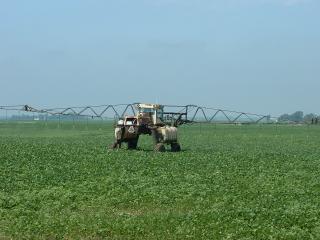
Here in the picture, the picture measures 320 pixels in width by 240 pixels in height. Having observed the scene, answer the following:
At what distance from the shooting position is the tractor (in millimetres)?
34625

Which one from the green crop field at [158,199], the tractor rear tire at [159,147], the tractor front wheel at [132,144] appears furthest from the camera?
the tractor front wheel at [132,144]

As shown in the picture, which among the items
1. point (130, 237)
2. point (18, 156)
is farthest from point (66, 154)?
point (130, 237)

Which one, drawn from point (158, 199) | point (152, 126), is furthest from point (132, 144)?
point (158, 199)

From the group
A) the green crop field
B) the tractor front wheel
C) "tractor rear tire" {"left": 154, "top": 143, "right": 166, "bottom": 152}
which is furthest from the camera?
the tractor front wheel

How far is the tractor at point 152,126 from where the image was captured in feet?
114

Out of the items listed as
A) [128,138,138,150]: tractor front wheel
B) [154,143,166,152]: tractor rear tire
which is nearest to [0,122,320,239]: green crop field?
[154,143,166,152]: tractor rear tire

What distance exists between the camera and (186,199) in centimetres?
1673

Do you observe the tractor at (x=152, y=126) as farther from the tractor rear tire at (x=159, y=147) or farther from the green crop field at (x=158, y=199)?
the green crop field at (x=158, y=199)

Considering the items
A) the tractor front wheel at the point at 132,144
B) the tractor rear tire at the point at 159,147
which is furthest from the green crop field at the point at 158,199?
the tractor front wheel at the point at 132,144

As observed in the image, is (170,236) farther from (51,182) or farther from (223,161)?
(223,161)

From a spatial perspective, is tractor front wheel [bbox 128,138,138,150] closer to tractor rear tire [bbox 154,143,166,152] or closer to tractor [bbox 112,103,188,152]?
tractor [bbox 112,103,188,152]

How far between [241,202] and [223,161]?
38.9 feet

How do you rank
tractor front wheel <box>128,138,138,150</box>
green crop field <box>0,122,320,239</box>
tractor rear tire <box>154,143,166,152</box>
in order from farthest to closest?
tractor front wheel <box>128,138,138,150</box> → tractor rear tire <box>154,143,166,152</box> → green crop field <box>0,122,320,239</box>

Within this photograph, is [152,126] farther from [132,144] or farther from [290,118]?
[290,118]
